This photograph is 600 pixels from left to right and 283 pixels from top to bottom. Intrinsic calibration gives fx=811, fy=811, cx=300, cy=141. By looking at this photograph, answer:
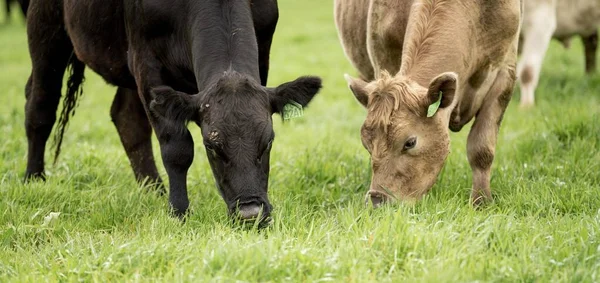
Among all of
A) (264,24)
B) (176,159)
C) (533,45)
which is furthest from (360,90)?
(533,45)

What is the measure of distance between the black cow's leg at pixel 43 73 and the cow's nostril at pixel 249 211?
115 inches

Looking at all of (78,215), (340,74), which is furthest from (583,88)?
(78,215)

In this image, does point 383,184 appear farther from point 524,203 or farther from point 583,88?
point 583,88

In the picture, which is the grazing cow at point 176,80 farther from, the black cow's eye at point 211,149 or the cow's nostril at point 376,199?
the cow's nostril at point 376,199

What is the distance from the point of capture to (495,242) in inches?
174

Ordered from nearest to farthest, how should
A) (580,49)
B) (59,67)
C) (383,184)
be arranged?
(383,184), (59,67), (580,49)

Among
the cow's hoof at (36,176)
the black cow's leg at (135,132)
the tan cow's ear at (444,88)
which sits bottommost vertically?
the cow's hoof at (36,176)

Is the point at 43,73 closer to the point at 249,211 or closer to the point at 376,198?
the point at 249,211

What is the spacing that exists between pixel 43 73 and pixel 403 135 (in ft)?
11.9

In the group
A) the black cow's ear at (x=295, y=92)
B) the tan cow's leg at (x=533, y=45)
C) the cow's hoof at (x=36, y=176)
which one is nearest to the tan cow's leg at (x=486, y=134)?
the black cow's ear at (x=295, y=92)

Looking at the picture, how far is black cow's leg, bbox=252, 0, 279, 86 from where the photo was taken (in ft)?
19.4

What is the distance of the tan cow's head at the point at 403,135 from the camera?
518 centimetres

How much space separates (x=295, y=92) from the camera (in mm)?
5195

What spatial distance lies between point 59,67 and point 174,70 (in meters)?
1.90
